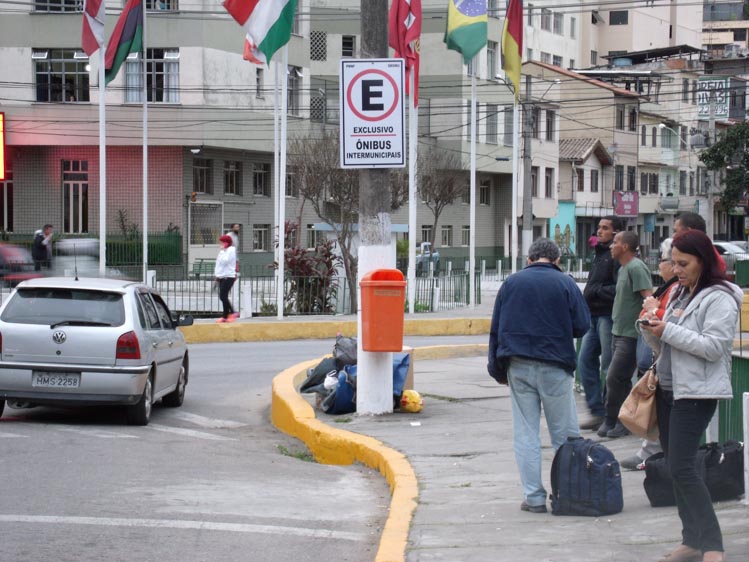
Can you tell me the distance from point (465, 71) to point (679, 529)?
168 ft

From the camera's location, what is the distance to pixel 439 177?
52562 mm

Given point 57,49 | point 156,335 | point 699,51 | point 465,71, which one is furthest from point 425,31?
point 156,335

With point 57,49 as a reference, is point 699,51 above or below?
above

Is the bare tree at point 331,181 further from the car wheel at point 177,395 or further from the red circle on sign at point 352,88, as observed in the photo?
the red circle on sign at point 352,88

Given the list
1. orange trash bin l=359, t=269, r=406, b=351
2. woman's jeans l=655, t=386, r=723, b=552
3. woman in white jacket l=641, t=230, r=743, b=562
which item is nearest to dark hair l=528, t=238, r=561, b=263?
woman in white jacket l=641, t=230, r=743, b=562

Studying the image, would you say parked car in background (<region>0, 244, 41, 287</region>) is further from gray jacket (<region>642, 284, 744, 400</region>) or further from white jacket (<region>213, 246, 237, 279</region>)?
gray jacket (<region>642, 284, 744, 400</region>)

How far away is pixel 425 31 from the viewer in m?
56.7

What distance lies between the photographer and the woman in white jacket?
19.0 ft

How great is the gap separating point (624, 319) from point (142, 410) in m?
5.17

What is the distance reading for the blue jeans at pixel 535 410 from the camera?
23.9ft

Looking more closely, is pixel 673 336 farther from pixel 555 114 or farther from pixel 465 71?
pixel 555 114

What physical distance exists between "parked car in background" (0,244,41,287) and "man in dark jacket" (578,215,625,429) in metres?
20.7

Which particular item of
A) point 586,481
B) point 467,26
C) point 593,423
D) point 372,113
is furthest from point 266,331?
point 586,481

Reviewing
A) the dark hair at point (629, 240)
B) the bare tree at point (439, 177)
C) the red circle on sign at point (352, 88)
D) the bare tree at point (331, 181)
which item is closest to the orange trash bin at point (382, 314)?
the red circle on sign at point (352, 88)
